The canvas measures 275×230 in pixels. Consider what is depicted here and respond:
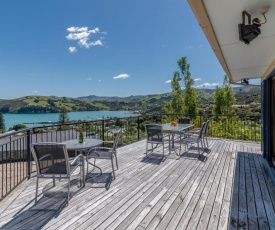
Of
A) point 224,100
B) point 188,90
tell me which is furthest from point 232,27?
point 224,100

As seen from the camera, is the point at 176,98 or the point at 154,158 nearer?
the point at 154,158

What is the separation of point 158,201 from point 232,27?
238 cm

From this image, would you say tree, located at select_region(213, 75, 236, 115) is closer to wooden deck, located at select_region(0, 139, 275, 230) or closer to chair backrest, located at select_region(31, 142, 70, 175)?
wooden deck, located at select_region(0, 139, 275, 230)

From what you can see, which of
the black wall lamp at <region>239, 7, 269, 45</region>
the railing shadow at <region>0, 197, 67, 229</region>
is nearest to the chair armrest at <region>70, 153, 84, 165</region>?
the railing shadow at <region>0, 197, 67, 229</region>

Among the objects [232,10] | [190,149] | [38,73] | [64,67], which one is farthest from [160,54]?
[38,73]

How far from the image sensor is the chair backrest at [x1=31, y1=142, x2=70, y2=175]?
2.43m

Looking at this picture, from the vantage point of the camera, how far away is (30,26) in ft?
53.1

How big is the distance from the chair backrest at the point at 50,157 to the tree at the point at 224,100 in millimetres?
15302

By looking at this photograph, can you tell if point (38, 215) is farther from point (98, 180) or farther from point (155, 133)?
point (155, 133)

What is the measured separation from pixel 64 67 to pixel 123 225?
103ft

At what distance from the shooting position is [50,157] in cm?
255

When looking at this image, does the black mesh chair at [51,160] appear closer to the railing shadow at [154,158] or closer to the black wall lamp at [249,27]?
the railing shadow at [154,158]

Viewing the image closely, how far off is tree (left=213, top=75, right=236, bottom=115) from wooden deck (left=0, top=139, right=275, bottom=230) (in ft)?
40.5

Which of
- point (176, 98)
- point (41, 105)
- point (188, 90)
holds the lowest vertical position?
point (176, 98)
